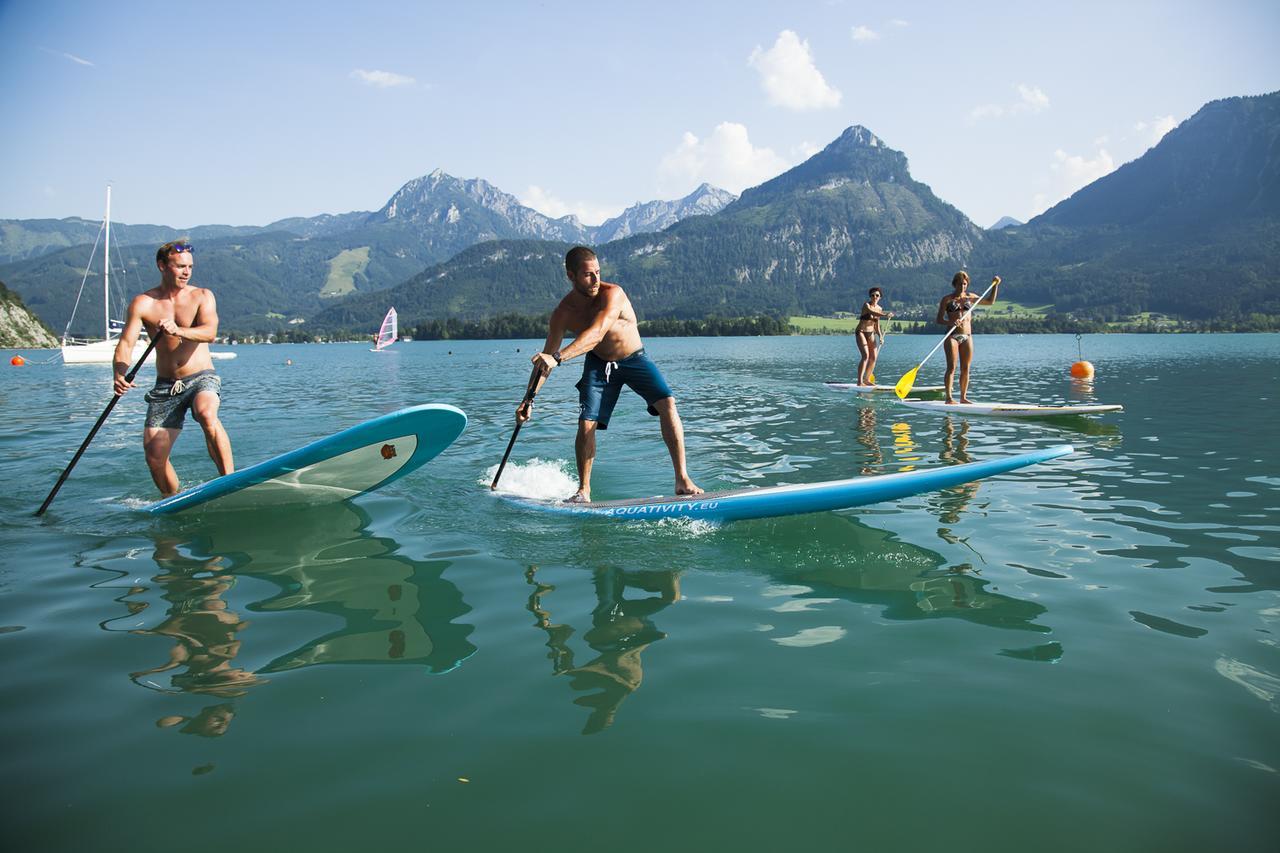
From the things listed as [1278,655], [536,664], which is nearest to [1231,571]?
[1278,655]

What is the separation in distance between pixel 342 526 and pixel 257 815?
530 cm

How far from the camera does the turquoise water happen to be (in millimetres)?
2975

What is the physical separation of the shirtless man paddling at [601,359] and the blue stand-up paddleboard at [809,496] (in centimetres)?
63

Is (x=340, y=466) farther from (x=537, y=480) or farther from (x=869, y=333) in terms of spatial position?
(x=869, y=333)

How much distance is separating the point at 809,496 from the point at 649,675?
3.11 m

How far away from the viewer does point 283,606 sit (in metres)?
5.50

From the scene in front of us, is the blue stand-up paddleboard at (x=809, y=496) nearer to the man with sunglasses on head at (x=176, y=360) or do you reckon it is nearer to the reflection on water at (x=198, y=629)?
the reflection on water at (x=198, y=629)

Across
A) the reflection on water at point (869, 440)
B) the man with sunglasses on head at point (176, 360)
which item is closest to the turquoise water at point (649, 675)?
the man with sunglasses on head at point (176, 360)

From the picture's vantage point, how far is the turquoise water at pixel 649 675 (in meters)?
2.97

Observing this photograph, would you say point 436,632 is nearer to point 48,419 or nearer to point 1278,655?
point 1278,655

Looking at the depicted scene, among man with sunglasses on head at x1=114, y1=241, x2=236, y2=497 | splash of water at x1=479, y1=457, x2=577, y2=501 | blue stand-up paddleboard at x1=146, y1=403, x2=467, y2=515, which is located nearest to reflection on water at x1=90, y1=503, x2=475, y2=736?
blue stand-up paddleboard at x1=146, y1=403, x2=467, y2=515

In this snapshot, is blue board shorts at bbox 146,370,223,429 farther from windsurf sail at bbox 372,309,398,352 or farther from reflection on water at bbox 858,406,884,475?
windsurf sail at bbox 372,309,398,352

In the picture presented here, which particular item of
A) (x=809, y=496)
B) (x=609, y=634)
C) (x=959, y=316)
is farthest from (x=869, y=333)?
(x=609, y=634)

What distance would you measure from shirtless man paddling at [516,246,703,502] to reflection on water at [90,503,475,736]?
7.99 ft
